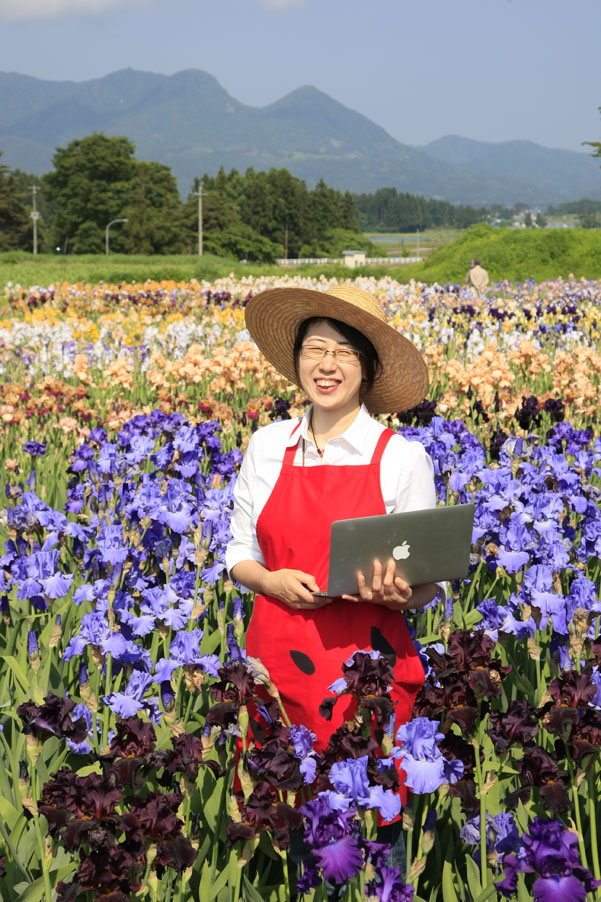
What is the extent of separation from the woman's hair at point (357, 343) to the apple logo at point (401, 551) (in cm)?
66

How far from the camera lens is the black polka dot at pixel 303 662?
2248 millimetres

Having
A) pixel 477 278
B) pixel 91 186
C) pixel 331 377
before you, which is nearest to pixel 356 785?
pixel 331 377

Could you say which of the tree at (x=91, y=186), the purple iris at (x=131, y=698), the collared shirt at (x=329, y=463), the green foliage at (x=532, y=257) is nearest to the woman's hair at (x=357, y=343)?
the collared shirt at (x=329, y=463)

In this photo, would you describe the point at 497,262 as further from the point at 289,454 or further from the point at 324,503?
the point at 324,503

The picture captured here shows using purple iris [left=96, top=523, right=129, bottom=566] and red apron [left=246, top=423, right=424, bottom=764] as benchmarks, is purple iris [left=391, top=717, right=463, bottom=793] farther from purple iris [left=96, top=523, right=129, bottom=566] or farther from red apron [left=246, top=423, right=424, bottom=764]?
purple iris [left=96, top=523, right=129, bottom=566]

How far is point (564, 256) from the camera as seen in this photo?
93.9 ft

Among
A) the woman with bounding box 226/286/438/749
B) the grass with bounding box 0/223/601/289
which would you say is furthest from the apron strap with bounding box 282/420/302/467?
the grass with bounding box 0/223/601/289

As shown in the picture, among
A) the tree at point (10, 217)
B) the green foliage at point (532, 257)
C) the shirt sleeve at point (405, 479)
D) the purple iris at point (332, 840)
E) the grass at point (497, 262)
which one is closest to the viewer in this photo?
the purple iris at point (332, 840)

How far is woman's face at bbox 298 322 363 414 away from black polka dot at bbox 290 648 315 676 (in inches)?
25.7

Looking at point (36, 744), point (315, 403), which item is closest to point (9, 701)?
point (36, 744)

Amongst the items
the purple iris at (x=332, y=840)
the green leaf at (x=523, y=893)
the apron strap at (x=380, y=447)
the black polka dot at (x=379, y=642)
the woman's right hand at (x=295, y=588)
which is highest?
the apron strap at (x=380, y=447)

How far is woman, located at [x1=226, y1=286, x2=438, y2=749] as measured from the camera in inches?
88.6

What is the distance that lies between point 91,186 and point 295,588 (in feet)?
267

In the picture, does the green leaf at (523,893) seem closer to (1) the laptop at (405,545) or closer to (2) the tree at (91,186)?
(1) the laptop at (405,545)
